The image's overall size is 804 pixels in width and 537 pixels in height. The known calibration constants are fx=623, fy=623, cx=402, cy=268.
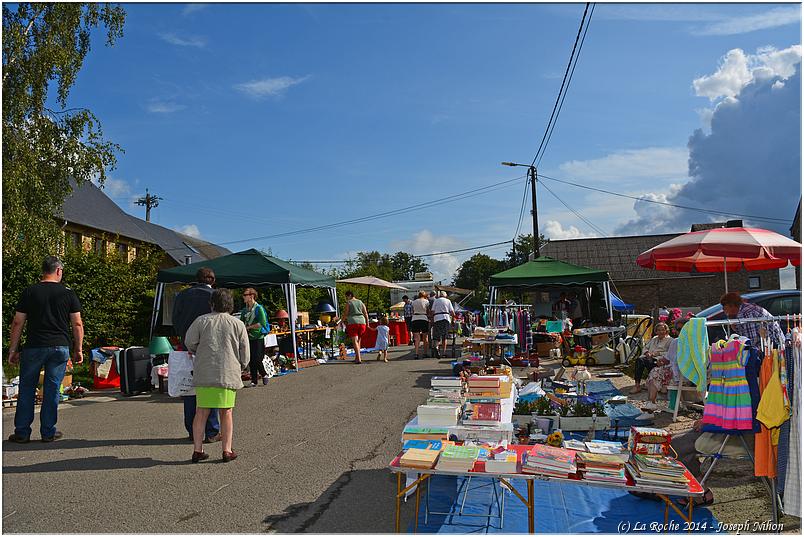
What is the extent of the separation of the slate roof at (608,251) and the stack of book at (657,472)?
3883cm

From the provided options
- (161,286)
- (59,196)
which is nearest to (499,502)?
(161,286)

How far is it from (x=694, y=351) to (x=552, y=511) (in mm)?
1705

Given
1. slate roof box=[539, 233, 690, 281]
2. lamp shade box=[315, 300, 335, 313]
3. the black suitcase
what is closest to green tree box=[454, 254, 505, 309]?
slate roof box=[539, 233, 690, 281]

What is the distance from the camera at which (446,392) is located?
567cm

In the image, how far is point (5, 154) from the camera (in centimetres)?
1420

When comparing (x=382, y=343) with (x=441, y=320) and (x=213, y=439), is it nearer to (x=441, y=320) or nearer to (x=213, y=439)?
(x=441, y=320)

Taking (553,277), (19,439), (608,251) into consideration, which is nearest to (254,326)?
(19,439)

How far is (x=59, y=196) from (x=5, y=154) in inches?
73.0

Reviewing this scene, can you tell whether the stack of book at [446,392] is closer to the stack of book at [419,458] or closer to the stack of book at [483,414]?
the stack of book at [483,414]

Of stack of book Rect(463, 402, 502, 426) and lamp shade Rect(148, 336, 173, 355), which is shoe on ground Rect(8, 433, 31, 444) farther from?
stack of book Rect(463, 402, 502, 426)

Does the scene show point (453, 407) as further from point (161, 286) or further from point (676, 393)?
point (161, 286)

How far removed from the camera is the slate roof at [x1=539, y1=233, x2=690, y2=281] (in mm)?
42188

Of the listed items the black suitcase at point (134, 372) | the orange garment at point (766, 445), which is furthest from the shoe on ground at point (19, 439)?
the orange garment at point (766, 445)

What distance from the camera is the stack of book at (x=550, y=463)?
13.0 feet
